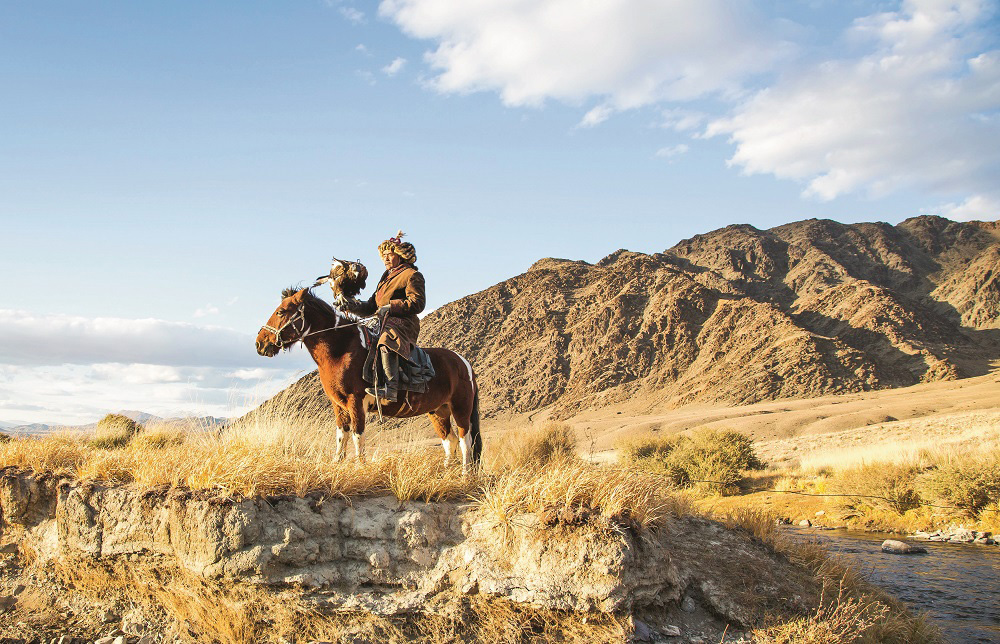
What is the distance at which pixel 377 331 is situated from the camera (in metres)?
7.15

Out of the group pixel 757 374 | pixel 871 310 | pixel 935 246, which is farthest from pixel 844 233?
pixel 757 374

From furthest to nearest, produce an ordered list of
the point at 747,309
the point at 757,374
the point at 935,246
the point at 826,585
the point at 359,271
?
the point at 935,246, the point at 747,309, the point at 757,374, the point at 359,271, the point at 826,585

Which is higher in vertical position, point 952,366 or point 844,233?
point 844,233

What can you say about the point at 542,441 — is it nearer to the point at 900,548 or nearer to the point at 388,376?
the point at 900,548

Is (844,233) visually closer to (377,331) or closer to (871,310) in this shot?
(871,310)

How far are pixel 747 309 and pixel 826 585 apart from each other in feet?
178

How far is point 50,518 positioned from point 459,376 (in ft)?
15.3

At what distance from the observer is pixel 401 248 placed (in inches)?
301

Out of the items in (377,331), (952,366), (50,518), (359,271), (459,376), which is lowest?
(952,366)

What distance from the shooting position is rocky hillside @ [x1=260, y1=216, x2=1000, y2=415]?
166 feet

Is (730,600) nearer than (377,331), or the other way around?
(730,600)

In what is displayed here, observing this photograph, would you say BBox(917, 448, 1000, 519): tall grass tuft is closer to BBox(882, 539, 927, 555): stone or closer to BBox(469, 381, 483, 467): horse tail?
BBox(882, 539, 927, 555): stone

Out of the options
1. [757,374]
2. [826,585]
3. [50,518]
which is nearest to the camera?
[826,585]

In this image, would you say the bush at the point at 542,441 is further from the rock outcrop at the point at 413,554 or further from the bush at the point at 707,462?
→ the rock outcrop at the point at 413,554
